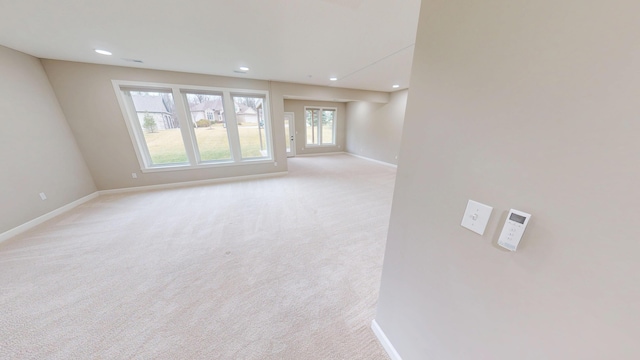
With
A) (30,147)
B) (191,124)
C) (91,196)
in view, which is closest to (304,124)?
(191,124)

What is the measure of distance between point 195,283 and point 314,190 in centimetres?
264

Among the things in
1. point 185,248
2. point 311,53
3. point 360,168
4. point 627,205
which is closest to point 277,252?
point 185,248

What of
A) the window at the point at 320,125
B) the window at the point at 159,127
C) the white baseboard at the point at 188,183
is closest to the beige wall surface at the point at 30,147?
the white baseboard at the point at 188,183

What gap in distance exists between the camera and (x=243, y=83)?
13.6ft

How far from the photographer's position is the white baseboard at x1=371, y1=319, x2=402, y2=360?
3.88ft

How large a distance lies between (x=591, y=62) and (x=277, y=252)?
2391 mm

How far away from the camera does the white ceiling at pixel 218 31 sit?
1.68 metres

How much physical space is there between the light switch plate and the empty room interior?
1 centimetres

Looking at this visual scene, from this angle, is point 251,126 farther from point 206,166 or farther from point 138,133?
point 138,133

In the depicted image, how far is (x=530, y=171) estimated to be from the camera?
1.83 feet

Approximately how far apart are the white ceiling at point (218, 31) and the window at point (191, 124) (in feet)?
2.02

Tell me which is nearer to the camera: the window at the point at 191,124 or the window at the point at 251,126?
the window at the point at 191,124

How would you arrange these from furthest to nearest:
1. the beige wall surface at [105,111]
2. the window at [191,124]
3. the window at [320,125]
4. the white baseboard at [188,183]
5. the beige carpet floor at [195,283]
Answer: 1. the window at [320,125]
2. the white baseboard at [188,183]
3. the window at [191,124]
4. the beige wall surface at [105,111]
5. the beige carpet floor at [195,283]

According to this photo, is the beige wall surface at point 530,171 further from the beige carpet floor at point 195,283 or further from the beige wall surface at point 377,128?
the beige wall surface at point 377,128
